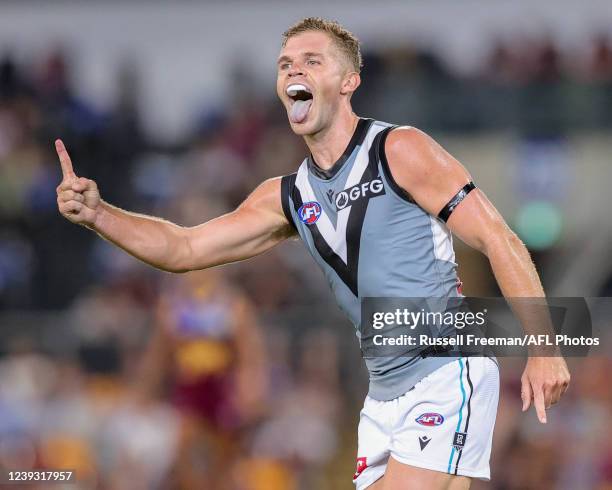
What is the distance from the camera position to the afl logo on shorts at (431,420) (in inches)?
186

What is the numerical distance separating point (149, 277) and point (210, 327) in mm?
3022

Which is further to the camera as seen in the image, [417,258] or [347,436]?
[347,436]

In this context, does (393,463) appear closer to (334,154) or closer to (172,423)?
(334,154)

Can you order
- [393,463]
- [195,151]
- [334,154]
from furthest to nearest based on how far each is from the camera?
[195,151] → [334,154] → [393,463]

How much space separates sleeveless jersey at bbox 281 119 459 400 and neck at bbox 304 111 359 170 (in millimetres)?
51

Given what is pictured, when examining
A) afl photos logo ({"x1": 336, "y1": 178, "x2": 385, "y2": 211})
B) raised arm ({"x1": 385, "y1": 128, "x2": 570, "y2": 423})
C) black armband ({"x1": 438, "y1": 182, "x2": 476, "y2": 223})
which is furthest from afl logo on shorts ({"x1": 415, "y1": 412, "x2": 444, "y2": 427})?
afl photos logo ({"x1": 336, "y1": 178, "x2": 385, "y2": 211})

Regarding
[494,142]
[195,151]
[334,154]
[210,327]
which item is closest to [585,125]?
[494,142]

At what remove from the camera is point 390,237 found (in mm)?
4836

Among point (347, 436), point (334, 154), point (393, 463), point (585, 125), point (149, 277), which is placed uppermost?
point (585, 125)

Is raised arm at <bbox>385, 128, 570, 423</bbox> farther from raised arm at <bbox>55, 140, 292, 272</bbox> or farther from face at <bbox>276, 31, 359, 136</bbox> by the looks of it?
raised arm at <bbox>55, 140, 292, 272</bbox>

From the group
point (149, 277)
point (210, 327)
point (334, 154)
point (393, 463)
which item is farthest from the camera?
point (149, 277)

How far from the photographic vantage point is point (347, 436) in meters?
9.71

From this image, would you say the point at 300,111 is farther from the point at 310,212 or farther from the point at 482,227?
the point at 482,227

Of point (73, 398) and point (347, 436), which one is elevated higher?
point (73, 398)
